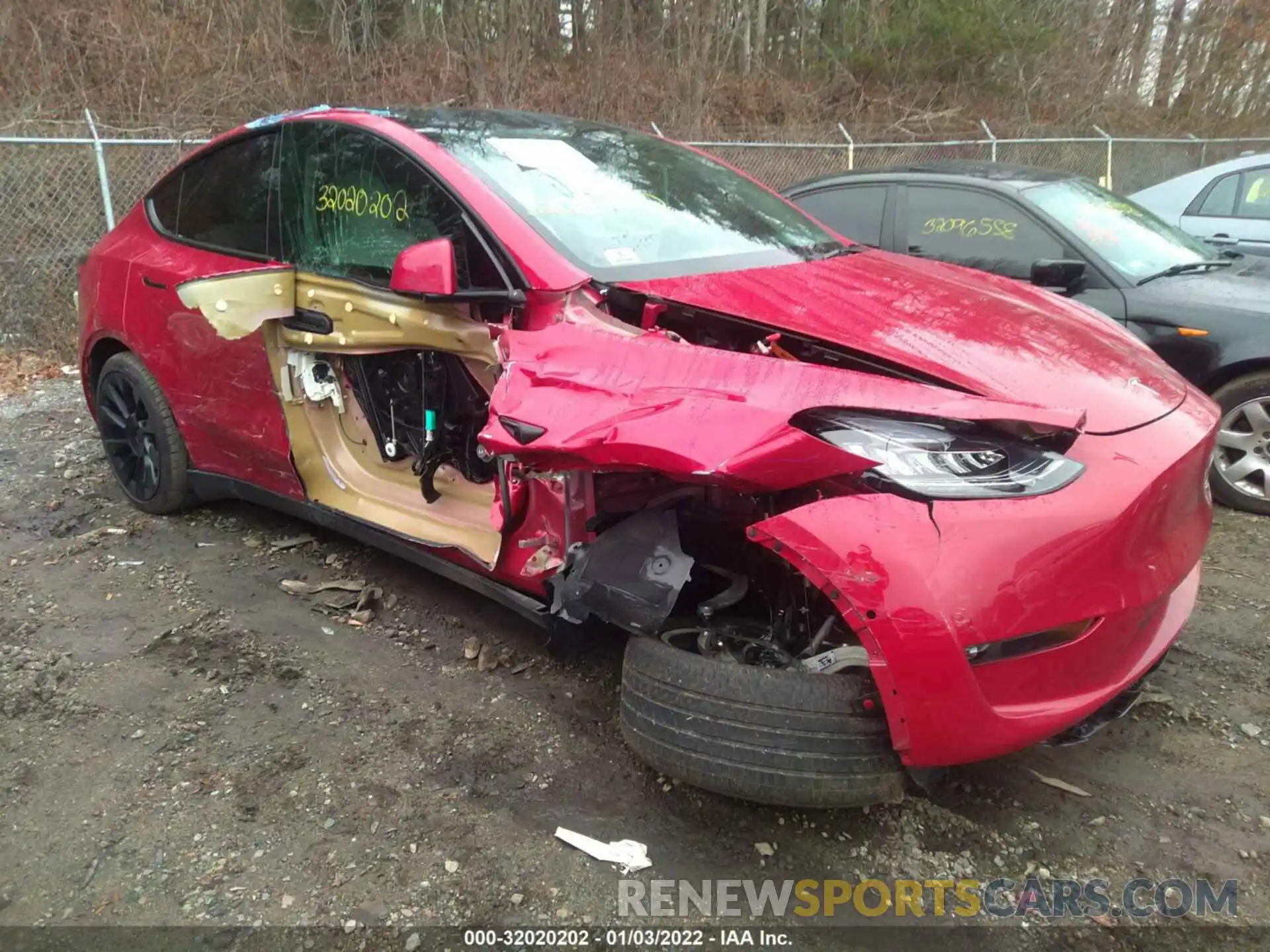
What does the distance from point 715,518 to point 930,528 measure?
2.12 feet

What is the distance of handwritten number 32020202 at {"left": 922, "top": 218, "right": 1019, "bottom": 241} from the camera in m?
4.82

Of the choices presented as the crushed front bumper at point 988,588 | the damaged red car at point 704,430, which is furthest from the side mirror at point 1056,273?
the crushed front bumper at point 988,588

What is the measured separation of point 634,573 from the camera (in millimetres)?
2246

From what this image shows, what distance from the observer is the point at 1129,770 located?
8.00ft

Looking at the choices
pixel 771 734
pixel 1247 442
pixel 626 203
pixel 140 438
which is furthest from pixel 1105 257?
pixel 140 438

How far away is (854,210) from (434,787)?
427 cm

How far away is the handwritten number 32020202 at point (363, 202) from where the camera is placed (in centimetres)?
290

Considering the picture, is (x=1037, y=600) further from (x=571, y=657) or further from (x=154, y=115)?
(x=154, y=115)

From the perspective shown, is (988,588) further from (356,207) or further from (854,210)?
(854,210)

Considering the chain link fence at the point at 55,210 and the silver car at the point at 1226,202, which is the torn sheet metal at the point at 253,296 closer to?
the chain link fence at the point at 55,210

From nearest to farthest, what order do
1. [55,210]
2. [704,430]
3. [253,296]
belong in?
[704,430]
[253,296]
[55,210]

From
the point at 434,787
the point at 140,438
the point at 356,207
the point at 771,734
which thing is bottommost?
the point at 434,787

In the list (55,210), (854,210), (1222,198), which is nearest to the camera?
(854,210)

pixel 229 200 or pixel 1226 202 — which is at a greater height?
pixel 229 200
